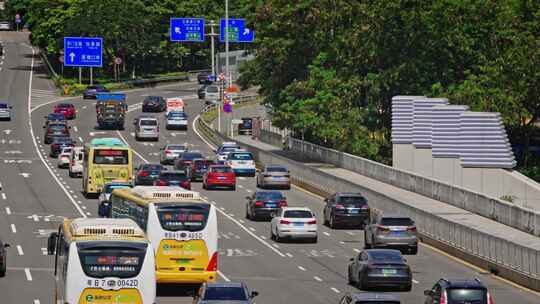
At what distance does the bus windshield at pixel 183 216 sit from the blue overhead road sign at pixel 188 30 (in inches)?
3730

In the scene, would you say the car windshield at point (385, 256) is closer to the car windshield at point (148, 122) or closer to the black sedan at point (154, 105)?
the car windshield at point (148, 122)

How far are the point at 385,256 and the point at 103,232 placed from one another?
12696 mm

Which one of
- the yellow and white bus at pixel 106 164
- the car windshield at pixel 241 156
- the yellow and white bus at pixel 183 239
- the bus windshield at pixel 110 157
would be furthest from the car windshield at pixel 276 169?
the yellow and white bus at pixel 183 239

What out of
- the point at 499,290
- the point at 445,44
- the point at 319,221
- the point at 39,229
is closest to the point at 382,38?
the point at 445,44

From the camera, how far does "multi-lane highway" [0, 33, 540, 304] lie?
43.9 metres

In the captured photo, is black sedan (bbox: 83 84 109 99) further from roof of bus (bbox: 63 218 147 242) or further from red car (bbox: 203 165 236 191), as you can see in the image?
roof of bus (bbox: 63 218 147 242)

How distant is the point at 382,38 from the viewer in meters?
93.0

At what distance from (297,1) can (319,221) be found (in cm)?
3513

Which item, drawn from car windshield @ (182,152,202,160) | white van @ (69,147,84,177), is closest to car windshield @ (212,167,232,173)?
car windshield @ (182,152,202,160)

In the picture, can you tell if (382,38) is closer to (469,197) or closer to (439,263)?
(469,197)

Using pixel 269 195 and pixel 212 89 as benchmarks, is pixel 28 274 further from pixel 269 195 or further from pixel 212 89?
pixel 212 89

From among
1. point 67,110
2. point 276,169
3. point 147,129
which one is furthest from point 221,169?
point 67,110

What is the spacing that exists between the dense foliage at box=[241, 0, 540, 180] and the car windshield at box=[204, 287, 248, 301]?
174 feet

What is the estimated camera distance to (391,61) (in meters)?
93.5
